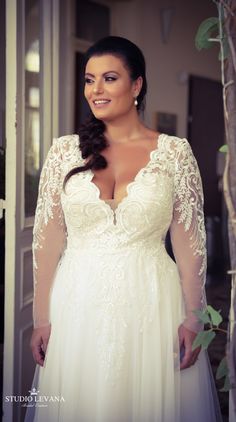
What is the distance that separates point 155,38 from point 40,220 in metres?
5.44

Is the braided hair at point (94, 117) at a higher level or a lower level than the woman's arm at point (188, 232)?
higher

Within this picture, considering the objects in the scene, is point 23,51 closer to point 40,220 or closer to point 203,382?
point 40,220

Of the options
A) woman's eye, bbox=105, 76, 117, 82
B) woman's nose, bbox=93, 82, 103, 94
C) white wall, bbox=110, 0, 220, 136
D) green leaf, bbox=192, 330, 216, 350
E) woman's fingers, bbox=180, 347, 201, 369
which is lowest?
woman's fingers, bbox=180, 347, 201, 369

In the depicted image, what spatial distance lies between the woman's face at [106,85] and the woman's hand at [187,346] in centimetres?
80

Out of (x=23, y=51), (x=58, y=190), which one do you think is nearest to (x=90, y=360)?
(x=58, y=190)

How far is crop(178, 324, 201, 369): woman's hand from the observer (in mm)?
2072

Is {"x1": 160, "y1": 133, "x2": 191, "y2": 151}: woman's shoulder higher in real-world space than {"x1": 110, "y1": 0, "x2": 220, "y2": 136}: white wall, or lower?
lower

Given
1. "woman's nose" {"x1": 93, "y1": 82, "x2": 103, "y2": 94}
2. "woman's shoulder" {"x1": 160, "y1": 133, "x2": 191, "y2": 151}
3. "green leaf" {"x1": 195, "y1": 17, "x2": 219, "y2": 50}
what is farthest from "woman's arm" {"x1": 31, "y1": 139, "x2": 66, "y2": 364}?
"green leaf" {"x1": 195, "y1": 17, "x2": 219, "y2": 50}

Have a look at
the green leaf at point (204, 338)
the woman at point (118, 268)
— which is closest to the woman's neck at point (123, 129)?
the woman at point (118, 268)

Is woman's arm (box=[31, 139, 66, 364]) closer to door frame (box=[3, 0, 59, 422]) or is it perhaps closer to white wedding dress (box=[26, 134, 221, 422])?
white wedding dress (box=[26, 134, 221, 422])

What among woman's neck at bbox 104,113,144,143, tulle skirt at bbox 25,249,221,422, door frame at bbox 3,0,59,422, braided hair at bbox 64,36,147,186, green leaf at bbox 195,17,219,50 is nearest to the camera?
green leaf at bbox 195,17,219,50

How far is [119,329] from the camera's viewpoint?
6.53 feet

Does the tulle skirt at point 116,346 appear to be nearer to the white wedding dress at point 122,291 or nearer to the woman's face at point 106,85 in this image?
the white wedding dress at point 122,291

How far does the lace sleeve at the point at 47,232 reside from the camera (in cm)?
215
